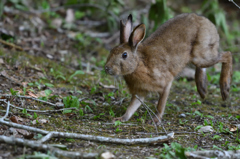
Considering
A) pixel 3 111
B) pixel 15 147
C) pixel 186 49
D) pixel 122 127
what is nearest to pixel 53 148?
pixel 15 147

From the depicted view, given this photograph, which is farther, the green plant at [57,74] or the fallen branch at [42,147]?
the green plant at [57,74]

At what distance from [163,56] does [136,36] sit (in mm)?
725

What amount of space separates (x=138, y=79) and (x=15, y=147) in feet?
9.33

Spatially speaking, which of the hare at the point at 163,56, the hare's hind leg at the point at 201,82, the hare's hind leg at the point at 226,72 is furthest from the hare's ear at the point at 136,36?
the hare's hind leg at the point at 226,72

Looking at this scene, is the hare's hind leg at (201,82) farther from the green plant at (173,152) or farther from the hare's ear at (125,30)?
the green plant at (173,152)

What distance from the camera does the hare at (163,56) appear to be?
5.73 m

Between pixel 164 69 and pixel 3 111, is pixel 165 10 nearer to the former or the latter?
pixel 164 69

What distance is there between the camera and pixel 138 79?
19.0 ft

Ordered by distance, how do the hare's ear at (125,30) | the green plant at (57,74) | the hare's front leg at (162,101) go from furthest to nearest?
the green plant at (57,74), the hare's ear at (125,30), the hare's front leg at (162,101)

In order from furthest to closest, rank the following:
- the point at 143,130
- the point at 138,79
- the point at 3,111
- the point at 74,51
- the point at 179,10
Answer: the point at 179,10 < the point at 74,51 < the point at 138,79 < the point at 143,130 < the point at 3,111

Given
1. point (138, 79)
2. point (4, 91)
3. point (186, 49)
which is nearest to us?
point (4, 91)

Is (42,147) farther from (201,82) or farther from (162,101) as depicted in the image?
(201,82)

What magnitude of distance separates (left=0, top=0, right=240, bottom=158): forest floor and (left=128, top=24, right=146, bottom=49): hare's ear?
2.76 feet

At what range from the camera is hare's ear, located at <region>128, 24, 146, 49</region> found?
5672mm
